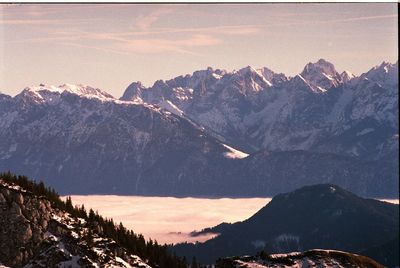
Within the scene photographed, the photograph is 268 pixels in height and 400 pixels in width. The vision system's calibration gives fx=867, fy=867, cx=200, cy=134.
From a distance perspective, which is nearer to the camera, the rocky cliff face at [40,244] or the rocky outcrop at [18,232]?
the rocky cliff face at [40,244]

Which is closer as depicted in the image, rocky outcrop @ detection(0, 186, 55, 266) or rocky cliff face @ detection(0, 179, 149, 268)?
rocky cliff face @ detection(0, 179, 149, 268)

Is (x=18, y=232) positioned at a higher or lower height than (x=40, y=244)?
higher

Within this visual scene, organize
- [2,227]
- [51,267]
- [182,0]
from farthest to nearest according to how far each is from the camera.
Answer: [2,227] → [51,267] → [182,0]

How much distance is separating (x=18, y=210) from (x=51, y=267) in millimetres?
25336

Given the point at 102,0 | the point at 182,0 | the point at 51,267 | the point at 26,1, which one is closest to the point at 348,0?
the point at 182,0

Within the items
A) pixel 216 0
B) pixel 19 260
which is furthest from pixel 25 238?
pixel 216 0

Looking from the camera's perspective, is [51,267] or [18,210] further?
[18,210]

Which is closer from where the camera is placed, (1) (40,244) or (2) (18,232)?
(1) (40,244)

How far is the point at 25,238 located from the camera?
189 metres

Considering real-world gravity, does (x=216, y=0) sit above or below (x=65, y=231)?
above

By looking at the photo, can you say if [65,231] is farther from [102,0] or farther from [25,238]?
[102,0]

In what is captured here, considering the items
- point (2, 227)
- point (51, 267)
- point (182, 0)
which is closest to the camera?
point (182, 0)

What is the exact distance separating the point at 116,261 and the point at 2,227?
2682 cm

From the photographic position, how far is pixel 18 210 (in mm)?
199125
